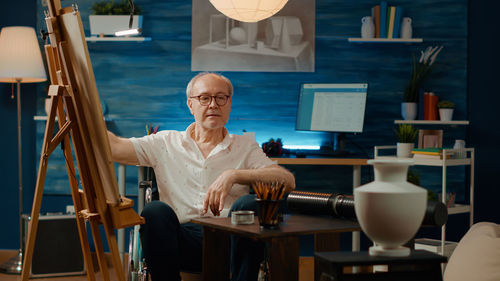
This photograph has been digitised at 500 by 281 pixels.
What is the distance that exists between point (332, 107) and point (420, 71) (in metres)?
0.68

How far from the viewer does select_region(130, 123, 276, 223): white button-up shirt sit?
271 centimetres

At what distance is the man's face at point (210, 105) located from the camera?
2.78m

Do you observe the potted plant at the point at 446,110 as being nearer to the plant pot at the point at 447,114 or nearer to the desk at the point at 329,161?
the plant pot at the point at 447,114

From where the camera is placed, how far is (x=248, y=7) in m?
2.81

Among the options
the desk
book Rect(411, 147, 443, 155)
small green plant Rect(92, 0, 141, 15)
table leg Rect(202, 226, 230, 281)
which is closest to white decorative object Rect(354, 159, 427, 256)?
table leg Rect(202, 226, 230, 281)

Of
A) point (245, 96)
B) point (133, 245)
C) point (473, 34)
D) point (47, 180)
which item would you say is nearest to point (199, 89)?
point (133, 245)

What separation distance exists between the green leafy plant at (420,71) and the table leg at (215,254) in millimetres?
2449

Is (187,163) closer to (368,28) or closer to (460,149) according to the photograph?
(460,149)

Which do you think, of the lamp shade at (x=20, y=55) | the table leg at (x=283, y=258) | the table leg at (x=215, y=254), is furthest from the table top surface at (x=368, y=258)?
the lamp shade at (x=20, y=55)

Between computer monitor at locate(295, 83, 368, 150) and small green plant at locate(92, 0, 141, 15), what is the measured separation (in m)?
1.38

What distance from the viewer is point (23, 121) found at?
4500 mm

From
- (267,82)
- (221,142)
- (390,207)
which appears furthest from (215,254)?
(267,82)

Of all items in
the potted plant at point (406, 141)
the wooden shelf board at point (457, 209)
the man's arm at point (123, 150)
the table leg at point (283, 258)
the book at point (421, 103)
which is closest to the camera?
the table leg at point (283, 258)

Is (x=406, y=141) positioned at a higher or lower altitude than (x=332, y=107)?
lower
